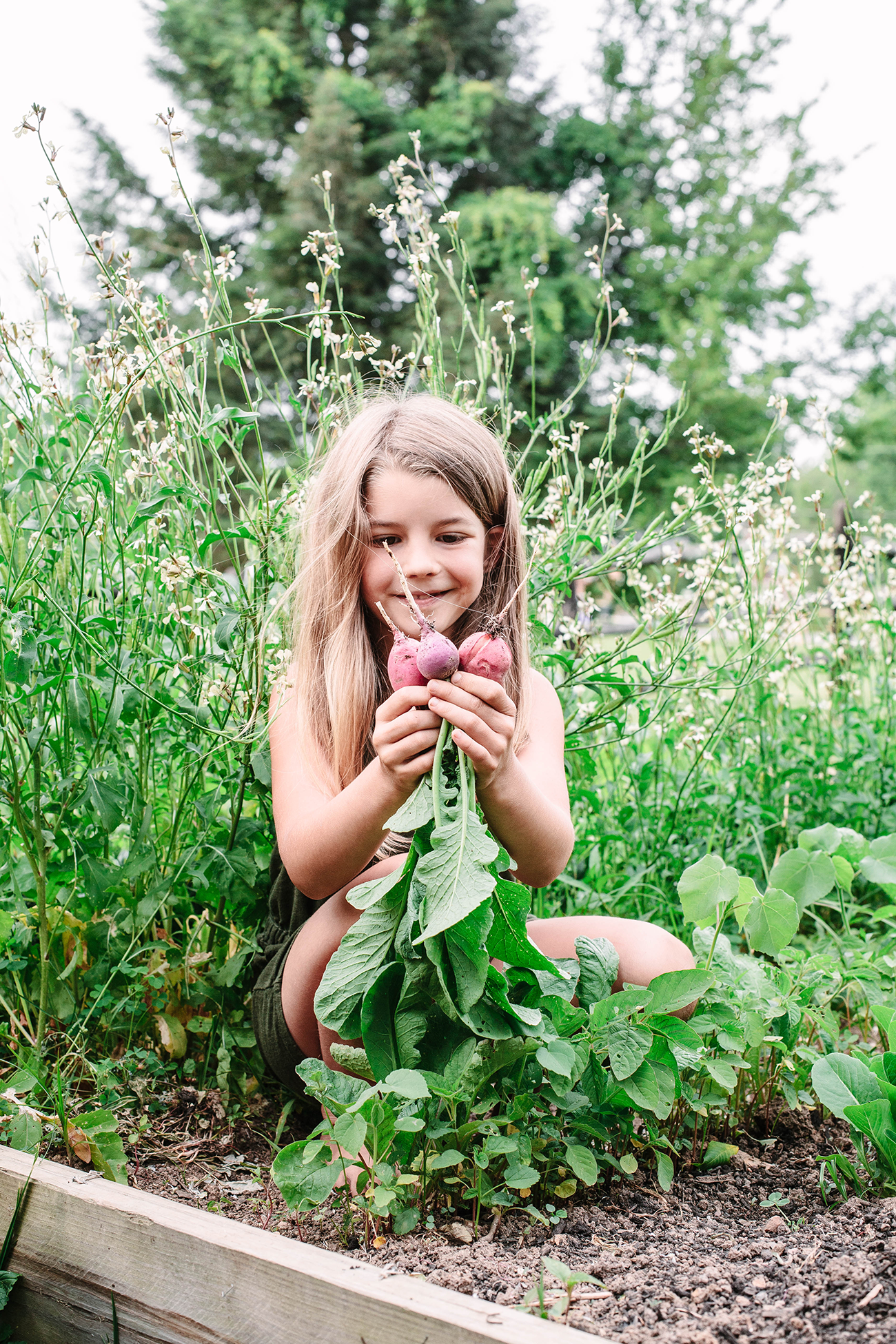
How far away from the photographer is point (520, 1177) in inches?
47.1

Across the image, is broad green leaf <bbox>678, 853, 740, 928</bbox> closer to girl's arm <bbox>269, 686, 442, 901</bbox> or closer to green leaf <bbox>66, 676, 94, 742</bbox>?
girl's arm <bbox>269, 686, 442, 901</bbox>

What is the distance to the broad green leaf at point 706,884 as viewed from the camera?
1503 mm

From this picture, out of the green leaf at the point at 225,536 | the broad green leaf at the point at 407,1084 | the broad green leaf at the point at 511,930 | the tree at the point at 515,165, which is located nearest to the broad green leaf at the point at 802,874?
the broad green leaf at the point at 511,930

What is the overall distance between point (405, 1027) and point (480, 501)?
927 mm

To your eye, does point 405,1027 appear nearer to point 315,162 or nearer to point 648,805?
point 648,805

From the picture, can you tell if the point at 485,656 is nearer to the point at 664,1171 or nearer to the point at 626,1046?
the point at 626,1046

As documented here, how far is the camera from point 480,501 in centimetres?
174

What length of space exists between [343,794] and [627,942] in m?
0.56

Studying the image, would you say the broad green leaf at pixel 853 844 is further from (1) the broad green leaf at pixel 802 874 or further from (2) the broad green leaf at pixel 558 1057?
(2) the broad green leaf at pixel 558 1057

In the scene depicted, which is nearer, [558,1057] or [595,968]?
[558,1057]

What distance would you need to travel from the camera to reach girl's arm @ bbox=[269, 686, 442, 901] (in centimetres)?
131

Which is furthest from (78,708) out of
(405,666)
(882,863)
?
(882,863)

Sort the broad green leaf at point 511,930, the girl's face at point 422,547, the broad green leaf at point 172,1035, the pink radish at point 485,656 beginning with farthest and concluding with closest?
1. the broad green leaf at point 172,1035
2. the girl's face at point 422,547
3. the pink radish at point 485,656
4. the broad green leaf at point 511,930

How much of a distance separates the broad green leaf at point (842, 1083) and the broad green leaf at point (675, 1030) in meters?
0.17
